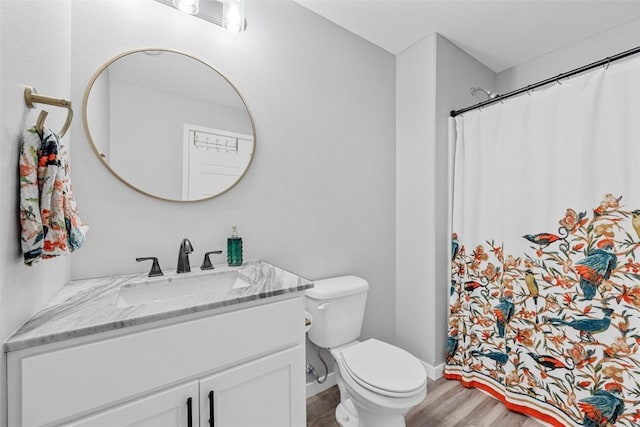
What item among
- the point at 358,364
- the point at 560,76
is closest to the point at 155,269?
the point at 358,364

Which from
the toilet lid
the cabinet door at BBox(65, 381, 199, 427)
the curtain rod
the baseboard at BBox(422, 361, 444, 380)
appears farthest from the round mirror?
the baseboard at BBox(422, 361, 444, 380)

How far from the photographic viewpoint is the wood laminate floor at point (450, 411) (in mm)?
1573

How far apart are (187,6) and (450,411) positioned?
255 cm

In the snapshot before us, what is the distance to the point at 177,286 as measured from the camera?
1206mm

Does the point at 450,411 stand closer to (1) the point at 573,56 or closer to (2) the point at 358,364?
(2) the point at 358,364

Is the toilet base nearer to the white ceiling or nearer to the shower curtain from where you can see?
the shower curtain

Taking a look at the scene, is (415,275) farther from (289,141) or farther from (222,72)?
(222,72)

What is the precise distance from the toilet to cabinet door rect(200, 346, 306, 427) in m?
0.32

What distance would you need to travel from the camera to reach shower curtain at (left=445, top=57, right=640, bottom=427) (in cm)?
136

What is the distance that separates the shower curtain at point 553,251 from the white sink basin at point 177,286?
1.56 meters

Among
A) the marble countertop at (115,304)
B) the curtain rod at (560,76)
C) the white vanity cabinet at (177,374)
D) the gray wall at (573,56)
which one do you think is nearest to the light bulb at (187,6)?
the marble countertop at (115,304)

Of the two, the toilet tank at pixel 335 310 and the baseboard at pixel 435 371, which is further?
the baseboard at pixel 435 371

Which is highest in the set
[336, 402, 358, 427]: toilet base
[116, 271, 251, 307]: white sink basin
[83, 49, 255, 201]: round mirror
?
[83, 49, 255, 201]: round mirror

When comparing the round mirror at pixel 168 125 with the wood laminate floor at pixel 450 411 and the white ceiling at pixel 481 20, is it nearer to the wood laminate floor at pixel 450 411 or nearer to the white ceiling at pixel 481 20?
the white ceiling at pixel 481 20
